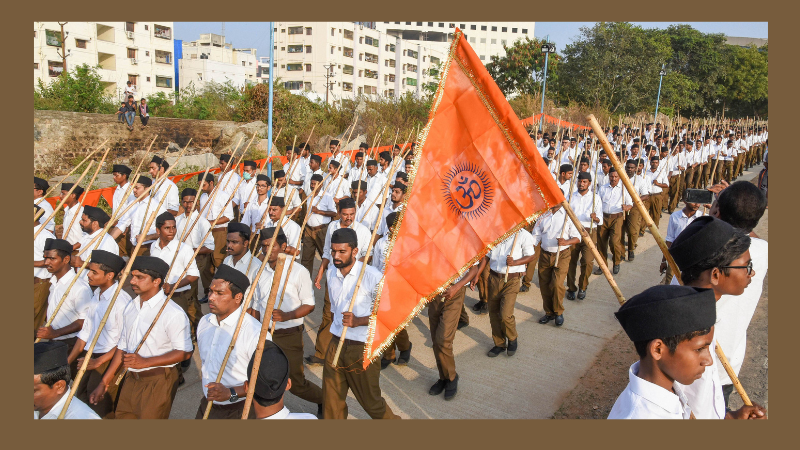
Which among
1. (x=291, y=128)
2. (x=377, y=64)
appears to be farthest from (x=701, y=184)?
(x=377, y=64)

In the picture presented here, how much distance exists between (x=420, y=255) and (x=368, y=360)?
2.48 feet

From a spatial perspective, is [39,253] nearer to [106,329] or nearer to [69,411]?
[106,329]

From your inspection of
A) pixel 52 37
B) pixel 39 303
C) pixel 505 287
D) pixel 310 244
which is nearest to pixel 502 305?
pixel 505 287

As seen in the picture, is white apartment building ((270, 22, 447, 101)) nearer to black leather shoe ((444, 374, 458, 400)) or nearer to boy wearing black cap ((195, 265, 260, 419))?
black leather shoe ((444, 374, 458, 400))

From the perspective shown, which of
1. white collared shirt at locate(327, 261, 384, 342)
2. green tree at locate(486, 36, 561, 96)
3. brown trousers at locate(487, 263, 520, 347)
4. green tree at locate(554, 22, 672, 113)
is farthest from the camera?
green tree at locate(554, 22, 672, 113)

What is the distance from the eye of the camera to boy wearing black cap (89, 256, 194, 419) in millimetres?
3908

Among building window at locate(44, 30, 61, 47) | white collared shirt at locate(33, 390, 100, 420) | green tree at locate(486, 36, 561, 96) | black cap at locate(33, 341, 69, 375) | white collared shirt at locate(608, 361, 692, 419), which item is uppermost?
building window at locate(44, 30, 61, 47)

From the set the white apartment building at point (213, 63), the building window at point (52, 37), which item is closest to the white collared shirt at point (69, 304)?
the building window at point (52, 37)

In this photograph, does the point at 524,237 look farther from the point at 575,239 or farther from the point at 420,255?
the point at 420,255

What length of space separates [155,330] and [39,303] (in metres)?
1.84

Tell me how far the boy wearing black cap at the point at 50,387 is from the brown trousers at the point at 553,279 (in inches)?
219

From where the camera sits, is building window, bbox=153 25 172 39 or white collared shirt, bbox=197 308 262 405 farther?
building window, bbox=153 25 172 39

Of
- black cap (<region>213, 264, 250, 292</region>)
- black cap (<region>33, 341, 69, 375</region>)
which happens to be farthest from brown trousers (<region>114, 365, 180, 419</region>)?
black cap (<region>33, 341, 69, 375</region>)

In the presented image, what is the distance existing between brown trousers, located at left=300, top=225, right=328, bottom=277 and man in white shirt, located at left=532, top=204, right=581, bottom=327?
11.2ft
